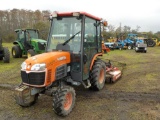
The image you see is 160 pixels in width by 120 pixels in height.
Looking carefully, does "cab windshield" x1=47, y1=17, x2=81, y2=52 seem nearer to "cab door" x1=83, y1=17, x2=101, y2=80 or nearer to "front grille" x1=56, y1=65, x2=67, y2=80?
"cab door" x1=83, y1=17, x2=101, y2=80

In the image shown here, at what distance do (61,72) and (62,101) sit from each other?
0.85m

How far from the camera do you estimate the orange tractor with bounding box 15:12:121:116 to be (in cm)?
446

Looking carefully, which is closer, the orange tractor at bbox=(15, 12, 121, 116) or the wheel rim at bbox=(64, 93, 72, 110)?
the orange tractor at bbox=(15, 12, 121, 116)

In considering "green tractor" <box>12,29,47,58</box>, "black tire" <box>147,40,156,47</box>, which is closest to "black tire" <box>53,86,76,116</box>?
"green tractor" <box>12,29,47,58</box>

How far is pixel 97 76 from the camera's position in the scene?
593cm

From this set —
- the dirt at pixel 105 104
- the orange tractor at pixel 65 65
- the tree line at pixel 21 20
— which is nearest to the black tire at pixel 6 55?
the dirt at pixel 105 104

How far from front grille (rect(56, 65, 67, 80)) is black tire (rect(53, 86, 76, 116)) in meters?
0.44

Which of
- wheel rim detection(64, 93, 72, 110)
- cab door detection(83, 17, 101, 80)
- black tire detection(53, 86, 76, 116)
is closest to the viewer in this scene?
black tire detection(53, 86, 76, 116)

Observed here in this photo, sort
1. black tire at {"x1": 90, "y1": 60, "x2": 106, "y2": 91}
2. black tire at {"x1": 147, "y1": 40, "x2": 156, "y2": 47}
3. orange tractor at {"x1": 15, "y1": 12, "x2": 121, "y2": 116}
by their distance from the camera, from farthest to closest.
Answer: black tire at {"x1": 147, "y1": 40, "x2": 156, "y2": 47} < black tire at {"x1": 90, "y1": 60, "x2": 106, "y2": 91} < orange tractor at {"x1": 15, "y1": 12, "x2": 121, "y2": 116}

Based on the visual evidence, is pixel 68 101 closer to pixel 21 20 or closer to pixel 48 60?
pixel 48 60

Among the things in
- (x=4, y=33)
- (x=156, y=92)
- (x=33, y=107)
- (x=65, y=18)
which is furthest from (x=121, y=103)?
(x=4, y=33)

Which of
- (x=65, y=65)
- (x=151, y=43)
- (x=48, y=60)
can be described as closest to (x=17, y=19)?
(x=151, y=43)

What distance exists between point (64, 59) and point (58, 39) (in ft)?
2.33

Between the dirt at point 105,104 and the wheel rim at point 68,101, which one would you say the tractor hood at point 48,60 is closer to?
the wheel rim at point 68,101
